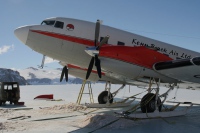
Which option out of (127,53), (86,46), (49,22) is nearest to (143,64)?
(127,53)

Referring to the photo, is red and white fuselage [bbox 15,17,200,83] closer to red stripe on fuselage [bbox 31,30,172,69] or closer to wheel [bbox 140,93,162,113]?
red stripe on fuselage [bbox 31,30,172,69]

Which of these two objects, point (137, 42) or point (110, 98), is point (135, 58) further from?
point (110, 98)

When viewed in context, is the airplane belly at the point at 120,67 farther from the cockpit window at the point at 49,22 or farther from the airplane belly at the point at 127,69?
the cockpit window at the point at 49,22

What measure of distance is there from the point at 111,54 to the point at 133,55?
4.93 ft

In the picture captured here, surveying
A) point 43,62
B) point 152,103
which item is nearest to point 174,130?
point 152,103

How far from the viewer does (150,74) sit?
14.3 meters

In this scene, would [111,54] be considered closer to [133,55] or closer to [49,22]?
[133,55]

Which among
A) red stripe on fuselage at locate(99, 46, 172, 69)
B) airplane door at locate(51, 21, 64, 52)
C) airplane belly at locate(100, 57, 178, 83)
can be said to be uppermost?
airplane door at locate(51, 21, 64, 52)

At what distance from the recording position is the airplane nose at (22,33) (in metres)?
13.6

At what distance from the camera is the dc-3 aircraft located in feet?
42.2

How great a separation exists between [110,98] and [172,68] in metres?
8.21

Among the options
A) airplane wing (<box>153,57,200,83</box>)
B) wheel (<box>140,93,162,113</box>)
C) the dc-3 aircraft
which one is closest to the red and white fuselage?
the dc-3 aircraft

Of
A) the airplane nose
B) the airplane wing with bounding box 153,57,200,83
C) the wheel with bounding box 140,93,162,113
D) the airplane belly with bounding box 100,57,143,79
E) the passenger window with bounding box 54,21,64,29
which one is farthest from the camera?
the passenger window with bounding box 54,21,64,29

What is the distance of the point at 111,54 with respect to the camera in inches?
498
